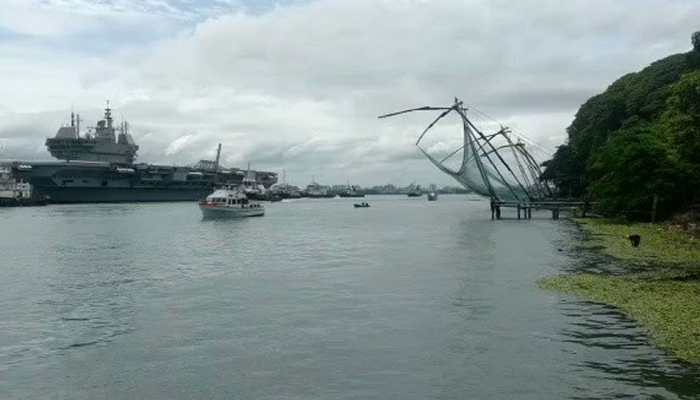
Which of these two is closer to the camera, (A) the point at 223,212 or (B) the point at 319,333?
(B) the point at 319,333

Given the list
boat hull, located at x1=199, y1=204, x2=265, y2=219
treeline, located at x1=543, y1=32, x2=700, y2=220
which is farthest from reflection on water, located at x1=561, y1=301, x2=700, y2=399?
boat hull, located at x1=199, y1=204, x2=265, y2=219

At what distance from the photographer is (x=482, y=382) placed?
46.2 feet

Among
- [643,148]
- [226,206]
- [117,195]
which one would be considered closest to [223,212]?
[226,206]

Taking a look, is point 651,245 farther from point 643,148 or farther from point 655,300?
point 655,300

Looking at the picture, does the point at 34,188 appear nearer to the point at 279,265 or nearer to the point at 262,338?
the point at 279,265

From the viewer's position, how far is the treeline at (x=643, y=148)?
2977 cm

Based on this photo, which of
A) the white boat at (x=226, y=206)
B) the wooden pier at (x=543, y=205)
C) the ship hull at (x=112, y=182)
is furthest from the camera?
the ship hull at (x=112, y=182)

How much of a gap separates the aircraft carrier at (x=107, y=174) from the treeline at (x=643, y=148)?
87.7 meters

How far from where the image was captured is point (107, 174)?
144 m

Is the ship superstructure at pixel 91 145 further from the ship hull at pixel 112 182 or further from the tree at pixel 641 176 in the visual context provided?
the tree at pixel 641 176

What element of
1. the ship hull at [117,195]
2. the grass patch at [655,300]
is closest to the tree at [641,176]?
the grass patch at [655,300]

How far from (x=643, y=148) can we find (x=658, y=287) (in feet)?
110

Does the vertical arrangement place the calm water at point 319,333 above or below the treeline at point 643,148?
below

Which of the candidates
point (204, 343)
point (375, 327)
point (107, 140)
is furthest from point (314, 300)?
point (107, 140)
